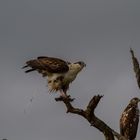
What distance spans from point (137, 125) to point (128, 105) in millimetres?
996

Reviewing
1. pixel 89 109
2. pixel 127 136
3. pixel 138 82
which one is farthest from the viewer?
pixel 127 136

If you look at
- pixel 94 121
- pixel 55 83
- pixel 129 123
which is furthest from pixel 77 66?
pixel 94 121

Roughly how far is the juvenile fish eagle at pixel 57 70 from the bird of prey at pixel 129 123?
2530 millimetres

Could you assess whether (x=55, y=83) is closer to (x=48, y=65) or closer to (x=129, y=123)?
(x=48, y=65)

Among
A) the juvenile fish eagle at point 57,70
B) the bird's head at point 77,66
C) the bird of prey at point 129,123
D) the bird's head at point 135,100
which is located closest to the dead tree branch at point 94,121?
the bird of prey at point 129,123

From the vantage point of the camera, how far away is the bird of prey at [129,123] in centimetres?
1959

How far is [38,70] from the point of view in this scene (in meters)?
20.0

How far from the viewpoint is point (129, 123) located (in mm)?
19703

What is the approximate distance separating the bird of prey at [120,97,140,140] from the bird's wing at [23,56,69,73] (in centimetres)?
298

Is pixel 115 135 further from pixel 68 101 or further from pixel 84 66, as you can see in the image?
pixel 84 66

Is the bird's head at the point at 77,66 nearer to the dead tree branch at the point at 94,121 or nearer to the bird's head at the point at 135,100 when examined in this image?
the bird's head at the point at 135,100

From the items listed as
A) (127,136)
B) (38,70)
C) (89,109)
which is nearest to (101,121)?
(89,109)

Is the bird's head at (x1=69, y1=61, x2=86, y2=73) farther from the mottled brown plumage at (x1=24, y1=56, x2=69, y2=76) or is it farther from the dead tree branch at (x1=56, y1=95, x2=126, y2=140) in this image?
the dead tree branch at (x1=56, y1=95, x2=126, y2=140)

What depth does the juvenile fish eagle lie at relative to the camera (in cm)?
1991
